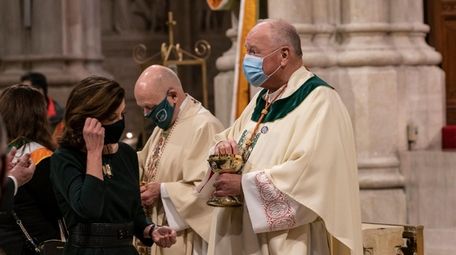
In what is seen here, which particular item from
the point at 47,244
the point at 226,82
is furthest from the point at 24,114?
the point at 226,82

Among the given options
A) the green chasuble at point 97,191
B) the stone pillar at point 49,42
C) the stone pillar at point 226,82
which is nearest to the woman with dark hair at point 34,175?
the green chasuble at point 97,191

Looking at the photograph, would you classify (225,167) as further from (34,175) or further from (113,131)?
(34,175)

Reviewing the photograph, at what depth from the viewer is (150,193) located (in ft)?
24.3

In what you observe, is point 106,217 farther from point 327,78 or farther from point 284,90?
point 327,78

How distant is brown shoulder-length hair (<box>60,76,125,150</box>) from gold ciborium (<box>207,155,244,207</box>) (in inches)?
21.0

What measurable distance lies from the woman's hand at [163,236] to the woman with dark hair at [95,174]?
141 mm

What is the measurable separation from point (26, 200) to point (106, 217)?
31.6 inches

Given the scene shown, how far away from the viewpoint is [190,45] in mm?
16141

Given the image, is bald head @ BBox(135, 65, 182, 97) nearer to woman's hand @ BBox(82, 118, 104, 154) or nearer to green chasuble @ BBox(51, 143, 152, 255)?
green chasuble @ BBox(51, 143, 152, 255)

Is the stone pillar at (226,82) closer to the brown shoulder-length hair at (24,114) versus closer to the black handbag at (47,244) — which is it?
the brown shoulder-length hair at (24,114)

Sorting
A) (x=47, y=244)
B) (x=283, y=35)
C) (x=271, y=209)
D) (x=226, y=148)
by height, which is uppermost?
(x=283, y=35)

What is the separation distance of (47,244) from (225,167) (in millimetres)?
978

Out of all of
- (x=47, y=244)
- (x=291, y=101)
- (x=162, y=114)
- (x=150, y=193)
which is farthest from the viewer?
(x=162, y=114)

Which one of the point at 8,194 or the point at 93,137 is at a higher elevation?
the point at 93,137
